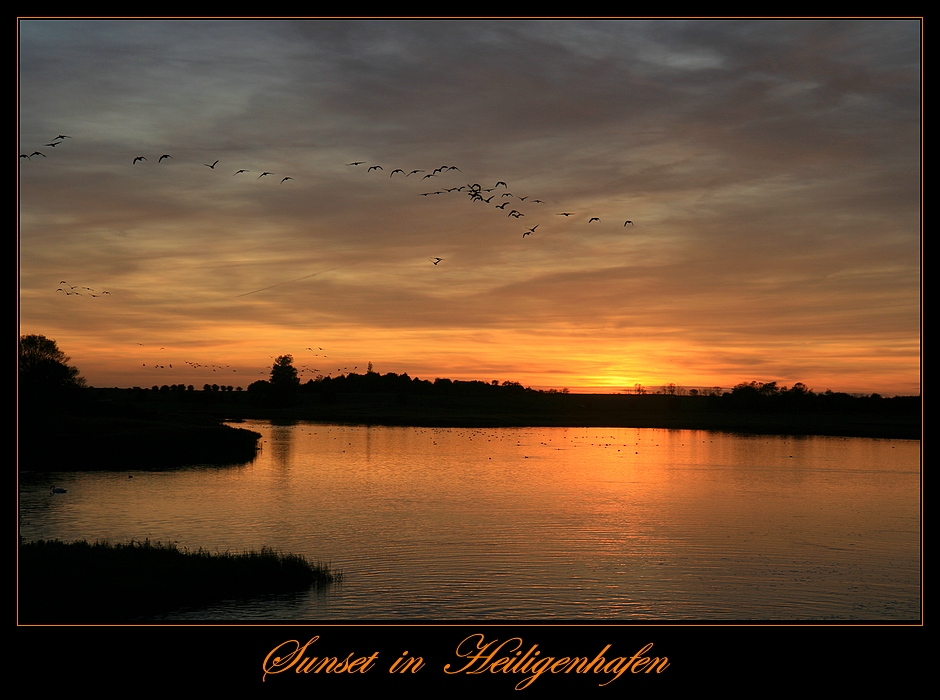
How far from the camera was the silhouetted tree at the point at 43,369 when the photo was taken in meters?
84.5

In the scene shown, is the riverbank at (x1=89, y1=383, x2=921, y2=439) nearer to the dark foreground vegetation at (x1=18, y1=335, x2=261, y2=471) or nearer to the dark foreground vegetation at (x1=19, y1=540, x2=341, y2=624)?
the dark foreground vegetation at (x1=18, y1=335, x2=261, y2=471)

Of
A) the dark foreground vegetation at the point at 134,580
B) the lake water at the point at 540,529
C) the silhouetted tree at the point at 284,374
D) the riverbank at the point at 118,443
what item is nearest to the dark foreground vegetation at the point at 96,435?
the riverbank at the point at 118,443

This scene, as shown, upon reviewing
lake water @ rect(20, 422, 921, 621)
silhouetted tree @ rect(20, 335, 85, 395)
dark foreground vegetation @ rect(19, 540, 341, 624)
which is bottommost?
lake water @ rect(20, 422, 921, 621)

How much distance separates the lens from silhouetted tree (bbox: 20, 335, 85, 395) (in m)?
84.5

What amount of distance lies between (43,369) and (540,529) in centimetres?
7729

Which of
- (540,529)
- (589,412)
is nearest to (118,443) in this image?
(540,529)

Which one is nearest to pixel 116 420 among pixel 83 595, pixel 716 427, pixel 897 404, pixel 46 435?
pixel 46 435

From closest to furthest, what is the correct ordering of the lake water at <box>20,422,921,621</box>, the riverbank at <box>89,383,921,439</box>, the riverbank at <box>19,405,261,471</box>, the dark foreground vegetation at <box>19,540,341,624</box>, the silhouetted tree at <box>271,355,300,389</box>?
the dark foreground vegetation at <box>19,540,341,624</box>, the lake water at <box>20,422,921,621</box>, the riverbank at <box>19,405,261,471</box>, the riverbank at <box>89,383,921,439</box>, the silhouetted tree at <box>271,355,300,389</box>

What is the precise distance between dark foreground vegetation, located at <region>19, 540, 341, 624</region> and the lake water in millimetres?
1086

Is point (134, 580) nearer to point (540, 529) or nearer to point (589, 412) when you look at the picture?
point (540, 529)

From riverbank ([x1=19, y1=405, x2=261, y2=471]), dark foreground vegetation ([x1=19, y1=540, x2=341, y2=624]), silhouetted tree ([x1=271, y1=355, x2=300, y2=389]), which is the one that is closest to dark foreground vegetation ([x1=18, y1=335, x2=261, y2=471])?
riverbank ([x1=19, y1=405, x2=261, y2=471])

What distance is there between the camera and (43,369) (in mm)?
96438

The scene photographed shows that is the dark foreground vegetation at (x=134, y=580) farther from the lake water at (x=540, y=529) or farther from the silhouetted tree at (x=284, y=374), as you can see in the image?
the silhouetted tree at (x=284, y=374)

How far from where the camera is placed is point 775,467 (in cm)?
7538
